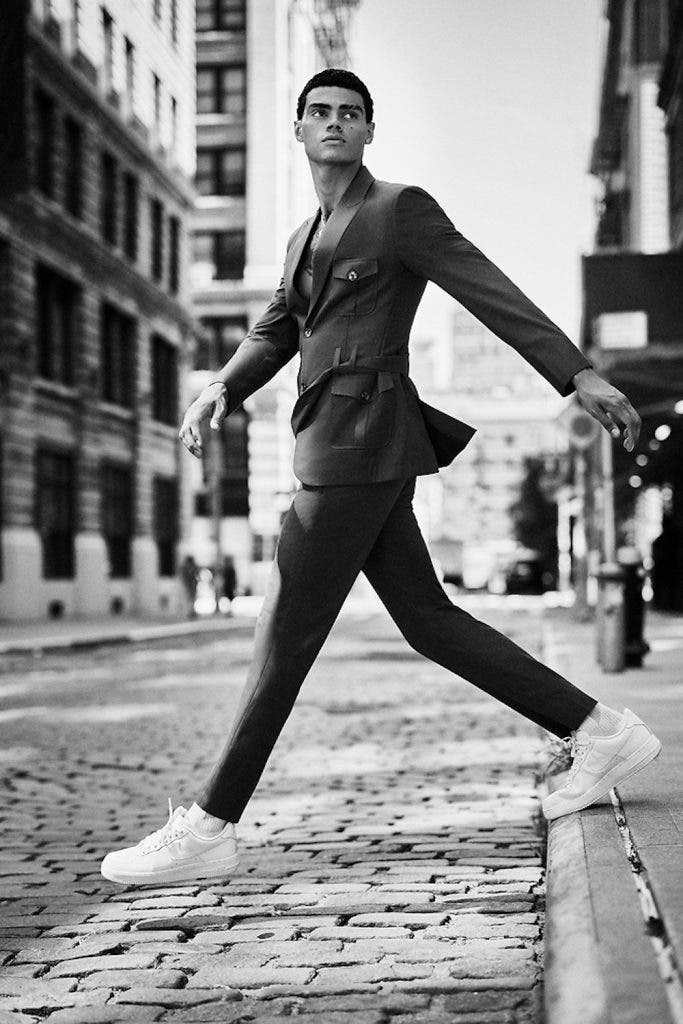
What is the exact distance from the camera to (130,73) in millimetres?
36125

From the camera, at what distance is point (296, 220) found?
64312mm

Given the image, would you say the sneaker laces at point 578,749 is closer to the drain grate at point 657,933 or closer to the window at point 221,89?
the drain grate at point 657,933

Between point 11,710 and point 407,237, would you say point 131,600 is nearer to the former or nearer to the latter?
point 11,710

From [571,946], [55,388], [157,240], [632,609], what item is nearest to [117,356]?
[157,240]

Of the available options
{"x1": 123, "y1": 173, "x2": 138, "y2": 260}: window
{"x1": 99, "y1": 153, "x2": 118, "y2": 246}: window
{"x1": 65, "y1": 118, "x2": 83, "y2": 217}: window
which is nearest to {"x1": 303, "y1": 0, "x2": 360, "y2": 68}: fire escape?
{"x1": 123, "y1": 173, "x2": 138, "y2": 260}: window

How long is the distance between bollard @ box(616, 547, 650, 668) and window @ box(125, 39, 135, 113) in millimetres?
26836

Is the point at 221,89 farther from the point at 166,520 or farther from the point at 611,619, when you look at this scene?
the point at 611,619

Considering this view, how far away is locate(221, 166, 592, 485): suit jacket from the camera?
12.7 feet

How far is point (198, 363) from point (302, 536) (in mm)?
58537

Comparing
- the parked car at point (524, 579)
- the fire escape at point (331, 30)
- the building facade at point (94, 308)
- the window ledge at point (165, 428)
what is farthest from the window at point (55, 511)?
the fire escape at point (331, 30)

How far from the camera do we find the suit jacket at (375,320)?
3885 mm

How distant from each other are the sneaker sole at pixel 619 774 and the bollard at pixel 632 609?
7.79 metres

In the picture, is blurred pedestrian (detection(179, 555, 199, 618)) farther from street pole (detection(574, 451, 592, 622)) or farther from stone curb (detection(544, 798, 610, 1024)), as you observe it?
stone curb (detection(544, 798, 610, 1024))

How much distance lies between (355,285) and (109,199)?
32.1m
